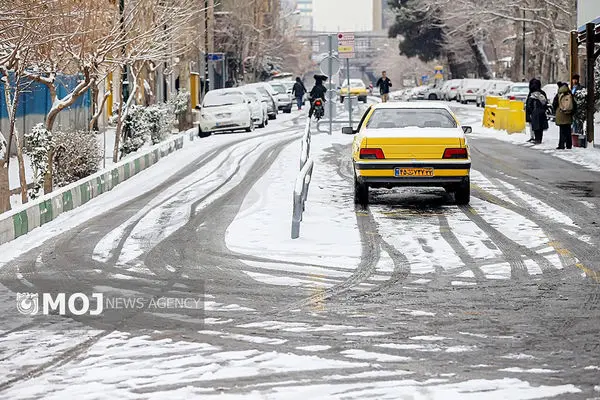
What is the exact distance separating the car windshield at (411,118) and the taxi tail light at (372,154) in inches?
38.5

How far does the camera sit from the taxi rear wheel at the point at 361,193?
16.9m

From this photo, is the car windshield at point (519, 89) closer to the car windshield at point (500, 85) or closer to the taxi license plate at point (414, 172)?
the car windshield at point (500, 85)

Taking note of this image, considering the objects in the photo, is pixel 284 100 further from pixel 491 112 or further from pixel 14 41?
pixel 14 41

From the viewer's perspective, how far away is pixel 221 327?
8648mm

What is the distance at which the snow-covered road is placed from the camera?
7.07 metres

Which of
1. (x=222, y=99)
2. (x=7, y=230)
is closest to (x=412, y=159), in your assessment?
(x=7, y=230)

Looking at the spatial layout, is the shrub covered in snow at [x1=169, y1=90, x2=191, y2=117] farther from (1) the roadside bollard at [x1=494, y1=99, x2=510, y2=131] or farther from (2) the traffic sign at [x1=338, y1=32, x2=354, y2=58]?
(1) the roadside bollard at [x1=494, y1=99, x2=510, y2=131]

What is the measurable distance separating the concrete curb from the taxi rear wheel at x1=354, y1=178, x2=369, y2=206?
4078 millimetres

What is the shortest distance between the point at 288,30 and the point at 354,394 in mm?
112274

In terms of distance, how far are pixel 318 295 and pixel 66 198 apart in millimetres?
8154

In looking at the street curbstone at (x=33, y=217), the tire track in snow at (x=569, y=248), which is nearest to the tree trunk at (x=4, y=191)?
the street curbstone at (x=33, y=217)

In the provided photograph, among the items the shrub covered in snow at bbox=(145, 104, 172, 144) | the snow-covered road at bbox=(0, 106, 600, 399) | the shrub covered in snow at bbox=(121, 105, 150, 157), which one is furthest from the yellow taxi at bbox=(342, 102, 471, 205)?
the shrub covered in snow at bbox=(145, 104, 172, 144)

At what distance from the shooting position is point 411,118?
17734 mm

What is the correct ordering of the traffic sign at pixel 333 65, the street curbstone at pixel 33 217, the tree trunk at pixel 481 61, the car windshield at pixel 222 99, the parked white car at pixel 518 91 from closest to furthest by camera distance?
the street curbstone at pixel 33 217 → the traffic sign at pixel 333 65 → the car windshield at pixel 222 99 → the parked white car at pixel 518 91 → the tree trunk at pixel 481 61
